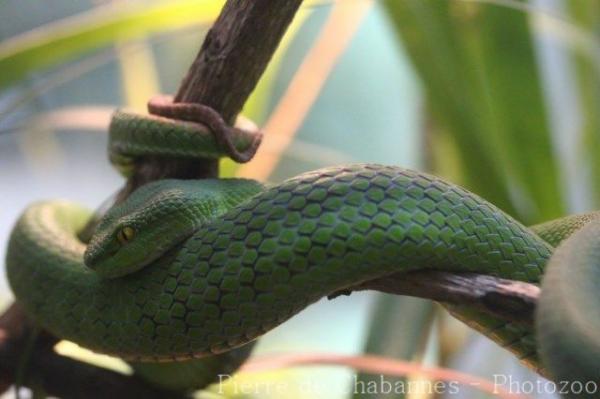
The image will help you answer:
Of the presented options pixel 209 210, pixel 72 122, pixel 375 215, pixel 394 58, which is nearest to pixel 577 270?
pixel 375 215

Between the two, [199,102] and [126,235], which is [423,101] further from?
[126,235]

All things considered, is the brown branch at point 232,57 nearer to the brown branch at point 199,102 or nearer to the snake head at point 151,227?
the brown branch at point 199,102

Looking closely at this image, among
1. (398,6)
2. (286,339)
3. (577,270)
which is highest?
(398,6)

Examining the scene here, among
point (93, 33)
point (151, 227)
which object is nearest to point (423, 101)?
point (93, 33)

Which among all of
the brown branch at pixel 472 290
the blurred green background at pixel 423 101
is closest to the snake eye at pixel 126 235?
the brown branch at pixel 472 290

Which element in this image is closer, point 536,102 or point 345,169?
point 345,169

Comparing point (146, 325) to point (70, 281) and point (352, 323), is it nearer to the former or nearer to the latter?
point (70, 281)

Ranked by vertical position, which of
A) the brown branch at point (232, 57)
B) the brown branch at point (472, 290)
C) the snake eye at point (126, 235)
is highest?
the brown branch at point (232, 57)
